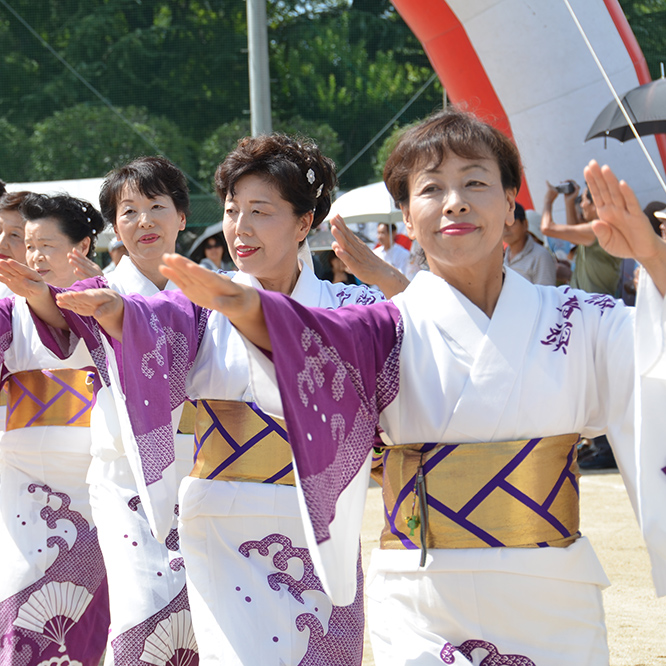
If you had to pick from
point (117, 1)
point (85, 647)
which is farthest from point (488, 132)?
point (117, 1)

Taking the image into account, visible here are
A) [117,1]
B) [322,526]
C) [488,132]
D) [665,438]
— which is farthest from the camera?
[117,1]

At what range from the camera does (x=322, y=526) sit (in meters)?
1.72

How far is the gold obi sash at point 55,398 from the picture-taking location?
3398 mm

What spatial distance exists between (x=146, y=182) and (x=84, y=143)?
41.9 ft

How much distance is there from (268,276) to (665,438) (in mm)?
1260

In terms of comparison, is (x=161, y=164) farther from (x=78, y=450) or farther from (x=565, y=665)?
(x=565, y=665)

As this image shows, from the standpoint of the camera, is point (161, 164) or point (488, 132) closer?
point (488, 132)

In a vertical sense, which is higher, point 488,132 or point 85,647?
point 488,132

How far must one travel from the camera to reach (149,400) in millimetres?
2297

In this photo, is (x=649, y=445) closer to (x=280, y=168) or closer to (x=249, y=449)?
(x=249, y=449)

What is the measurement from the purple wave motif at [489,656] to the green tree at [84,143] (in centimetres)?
1411

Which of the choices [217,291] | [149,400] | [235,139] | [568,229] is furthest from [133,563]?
[235,139]

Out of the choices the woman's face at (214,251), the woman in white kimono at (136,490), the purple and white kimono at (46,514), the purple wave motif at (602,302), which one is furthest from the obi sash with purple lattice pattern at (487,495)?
the woman's face at (214,251)

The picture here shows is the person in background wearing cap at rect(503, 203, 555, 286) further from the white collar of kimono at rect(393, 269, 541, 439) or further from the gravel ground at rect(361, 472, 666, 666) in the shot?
the white collar of kimono at rect(393, 269, 541, 439)
